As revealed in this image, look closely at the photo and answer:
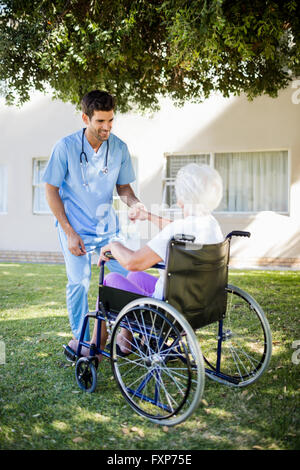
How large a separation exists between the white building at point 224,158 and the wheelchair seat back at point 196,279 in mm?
6618

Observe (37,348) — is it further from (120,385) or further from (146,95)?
(146,95)

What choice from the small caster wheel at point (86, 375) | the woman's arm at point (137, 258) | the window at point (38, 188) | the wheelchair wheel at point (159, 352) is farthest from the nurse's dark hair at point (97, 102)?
the window at point (38, 188)

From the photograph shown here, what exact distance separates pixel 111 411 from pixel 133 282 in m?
0.76

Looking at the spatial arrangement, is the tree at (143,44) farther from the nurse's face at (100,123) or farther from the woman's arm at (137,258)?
the woman's arm at (137,258)

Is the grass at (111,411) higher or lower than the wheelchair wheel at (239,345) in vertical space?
lower

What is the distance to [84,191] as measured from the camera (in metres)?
3.01

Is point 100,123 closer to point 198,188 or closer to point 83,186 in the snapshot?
point 83,186

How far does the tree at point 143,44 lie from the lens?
376 cm

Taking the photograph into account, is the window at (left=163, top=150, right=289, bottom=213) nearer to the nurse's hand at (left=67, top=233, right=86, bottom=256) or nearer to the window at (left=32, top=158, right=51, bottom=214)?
the window at (left=32, top=158, right=51, bottom=214)

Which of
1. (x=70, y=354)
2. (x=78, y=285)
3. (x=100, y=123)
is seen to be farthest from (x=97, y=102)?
(x=70, y=354)

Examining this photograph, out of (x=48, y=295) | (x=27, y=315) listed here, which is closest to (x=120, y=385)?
(x=27, y=315)

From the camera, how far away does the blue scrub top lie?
294cm

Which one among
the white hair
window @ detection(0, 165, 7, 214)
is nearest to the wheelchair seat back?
the white hair

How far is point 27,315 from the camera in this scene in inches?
180
